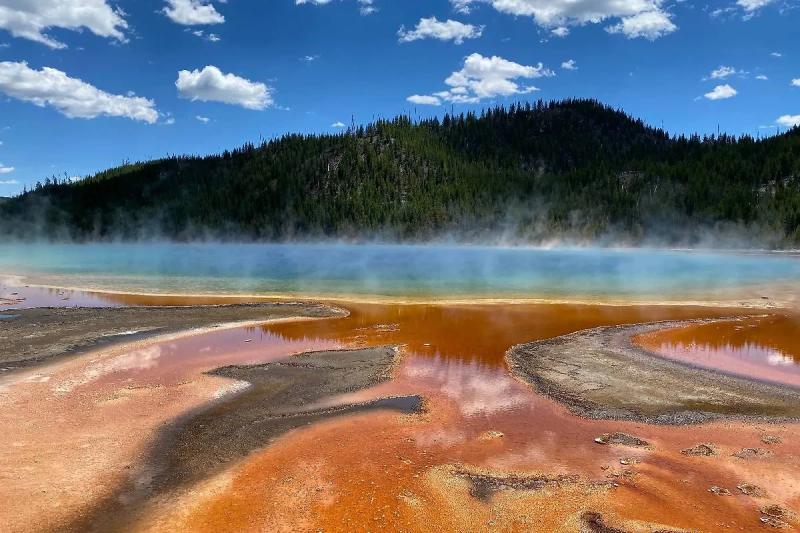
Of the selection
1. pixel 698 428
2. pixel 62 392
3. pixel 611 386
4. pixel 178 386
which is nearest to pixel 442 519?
pixel 698 428

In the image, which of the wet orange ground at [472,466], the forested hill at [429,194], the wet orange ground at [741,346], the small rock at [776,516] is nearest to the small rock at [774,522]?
the small rock at [776,516]

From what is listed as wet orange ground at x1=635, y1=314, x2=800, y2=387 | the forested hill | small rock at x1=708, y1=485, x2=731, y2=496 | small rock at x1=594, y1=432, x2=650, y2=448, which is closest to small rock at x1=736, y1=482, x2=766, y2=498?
small rock at x1=708, y1=485, x2=731, y2=496

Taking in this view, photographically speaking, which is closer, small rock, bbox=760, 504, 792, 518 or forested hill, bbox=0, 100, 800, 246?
small rock, bbox=760, 504, 792, 518

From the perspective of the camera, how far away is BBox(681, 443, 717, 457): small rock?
902cm

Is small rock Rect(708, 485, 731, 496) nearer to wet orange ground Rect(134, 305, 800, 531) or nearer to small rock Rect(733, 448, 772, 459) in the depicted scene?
wet orange ground Rect(134, 305, 800, 531)

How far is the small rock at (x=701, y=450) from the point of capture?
29.6ft

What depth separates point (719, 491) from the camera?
25.4 ft

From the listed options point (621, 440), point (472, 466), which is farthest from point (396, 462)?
point (621, 440)

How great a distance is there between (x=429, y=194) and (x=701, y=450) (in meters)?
146

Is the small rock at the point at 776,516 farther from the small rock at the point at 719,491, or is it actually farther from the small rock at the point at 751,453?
the small rock at the point at 751,453

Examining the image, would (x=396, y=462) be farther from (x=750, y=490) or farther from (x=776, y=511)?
(x=776, y=511)

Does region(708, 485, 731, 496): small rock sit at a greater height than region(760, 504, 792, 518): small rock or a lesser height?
greater

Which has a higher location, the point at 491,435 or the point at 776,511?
the point at 491,435

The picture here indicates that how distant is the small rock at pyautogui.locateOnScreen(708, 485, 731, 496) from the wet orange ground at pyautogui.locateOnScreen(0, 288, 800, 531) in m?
0.09
